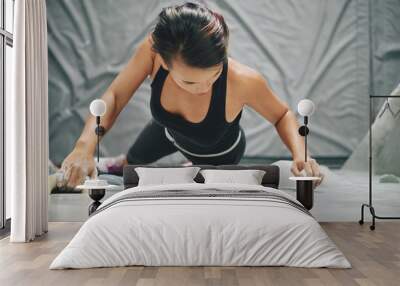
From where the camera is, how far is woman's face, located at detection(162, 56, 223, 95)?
25.3 ft

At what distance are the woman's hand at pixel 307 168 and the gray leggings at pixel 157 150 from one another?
2.38 feet

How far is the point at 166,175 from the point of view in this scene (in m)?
7.12

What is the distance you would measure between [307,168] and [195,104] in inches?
68.0

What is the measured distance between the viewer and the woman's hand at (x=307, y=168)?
7.74 metres

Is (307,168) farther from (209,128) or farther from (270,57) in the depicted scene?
(270,57)

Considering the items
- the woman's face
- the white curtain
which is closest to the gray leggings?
the woman's face

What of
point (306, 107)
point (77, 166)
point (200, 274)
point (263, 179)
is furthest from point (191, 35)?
point (200, 274)

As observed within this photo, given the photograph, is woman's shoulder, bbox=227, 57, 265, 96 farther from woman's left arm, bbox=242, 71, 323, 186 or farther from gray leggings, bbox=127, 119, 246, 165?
gray leggings, bbox=127, 119, 246, 165

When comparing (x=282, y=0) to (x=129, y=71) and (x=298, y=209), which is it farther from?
(x=298, y=209)

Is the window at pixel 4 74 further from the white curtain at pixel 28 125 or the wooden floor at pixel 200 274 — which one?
the wooden floor at pixel 200 274

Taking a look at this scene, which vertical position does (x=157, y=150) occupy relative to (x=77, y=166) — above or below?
above

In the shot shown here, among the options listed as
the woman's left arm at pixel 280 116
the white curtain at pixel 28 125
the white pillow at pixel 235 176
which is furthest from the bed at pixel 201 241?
the woman's left arm at pixel 280 116

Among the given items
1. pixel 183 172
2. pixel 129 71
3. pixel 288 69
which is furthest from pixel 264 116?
pixel 129 71

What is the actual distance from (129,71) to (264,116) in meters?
1.94
